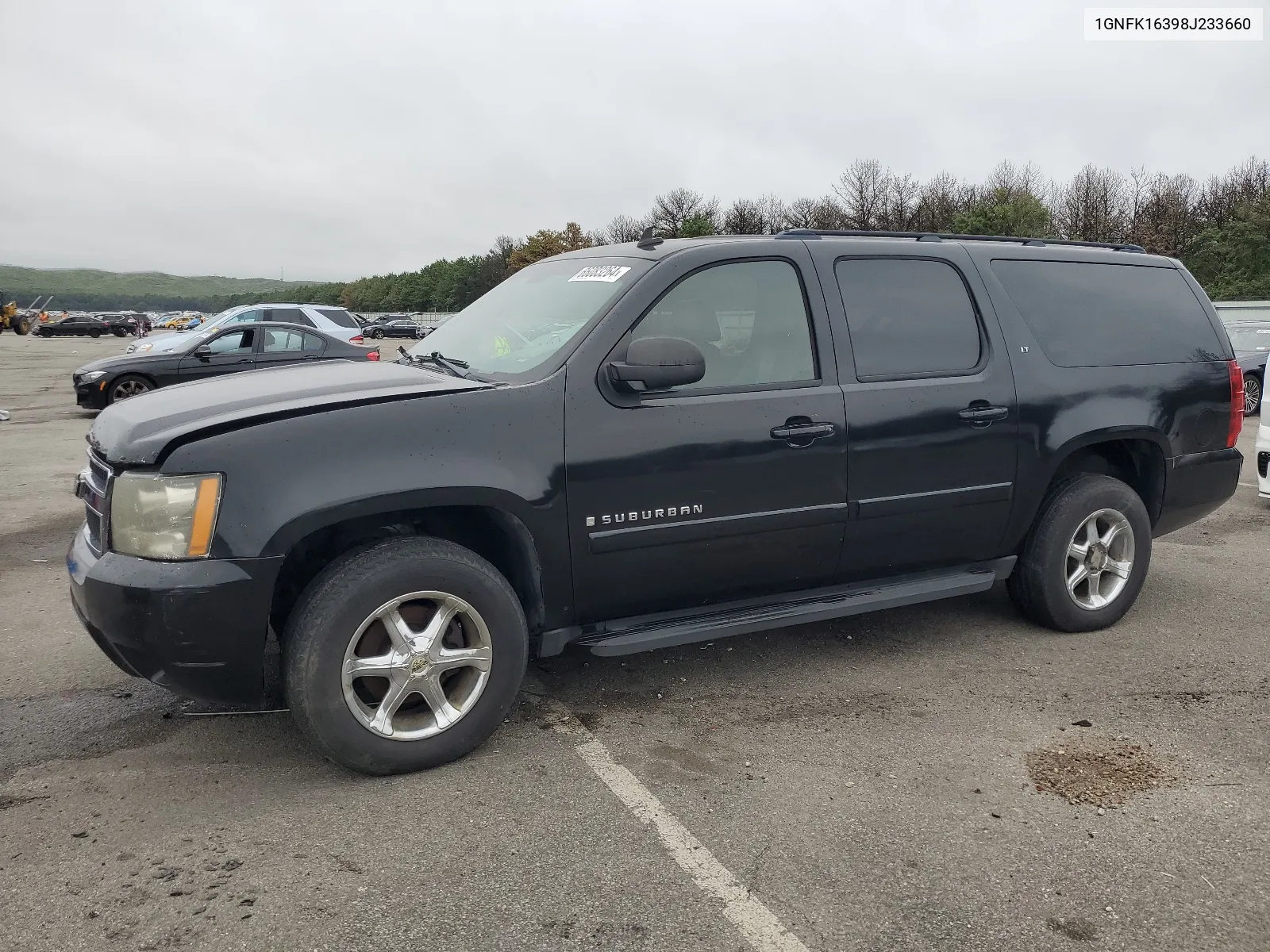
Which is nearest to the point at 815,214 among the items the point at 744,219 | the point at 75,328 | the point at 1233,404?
the point at 744,219

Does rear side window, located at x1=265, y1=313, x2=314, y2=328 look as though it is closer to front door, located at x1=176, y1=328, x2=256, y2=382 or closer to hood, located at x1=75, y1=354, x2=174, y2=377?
front door, located at x1=176, y1=328, x2=256, y2=382

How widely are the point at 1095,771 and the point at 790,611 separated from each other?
3.95 feet

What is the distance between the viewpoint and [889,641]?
4.72m

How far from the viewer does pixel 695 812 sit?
3.08 meters

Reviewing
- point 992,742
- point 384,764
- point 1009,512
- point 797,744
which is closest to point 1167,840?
point 992,742

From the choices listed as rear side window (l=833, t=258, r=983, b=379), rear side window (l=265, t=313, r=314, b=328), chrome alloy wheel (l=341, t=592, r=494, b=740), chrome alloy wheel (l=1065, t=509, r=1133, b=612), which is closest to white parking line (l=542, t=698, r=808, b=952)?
chrome alloy wheel (l=341, t=592, r=494, b=740)

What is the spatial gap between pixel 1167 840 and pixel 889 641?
1.84 metres

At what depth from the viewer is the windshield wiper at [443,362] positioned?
388cm

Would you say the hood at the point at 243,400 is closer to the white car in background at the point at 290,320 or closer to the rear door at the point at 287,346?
the rear door at the point at 287,346

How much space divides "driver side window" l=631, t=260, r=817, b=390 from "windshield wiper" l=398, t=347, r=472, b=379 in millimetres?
717

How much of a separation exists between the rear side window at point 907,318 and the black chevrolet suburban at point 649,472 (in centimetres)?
1

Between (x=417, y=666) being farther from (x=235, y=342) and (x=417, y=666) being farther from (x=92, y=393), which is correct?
(x=92, y=393)

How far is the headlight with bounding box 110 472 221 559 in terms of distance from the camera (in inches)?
118

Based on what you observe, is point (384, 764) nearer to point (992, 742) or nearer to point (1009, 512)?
point (992, 742)
